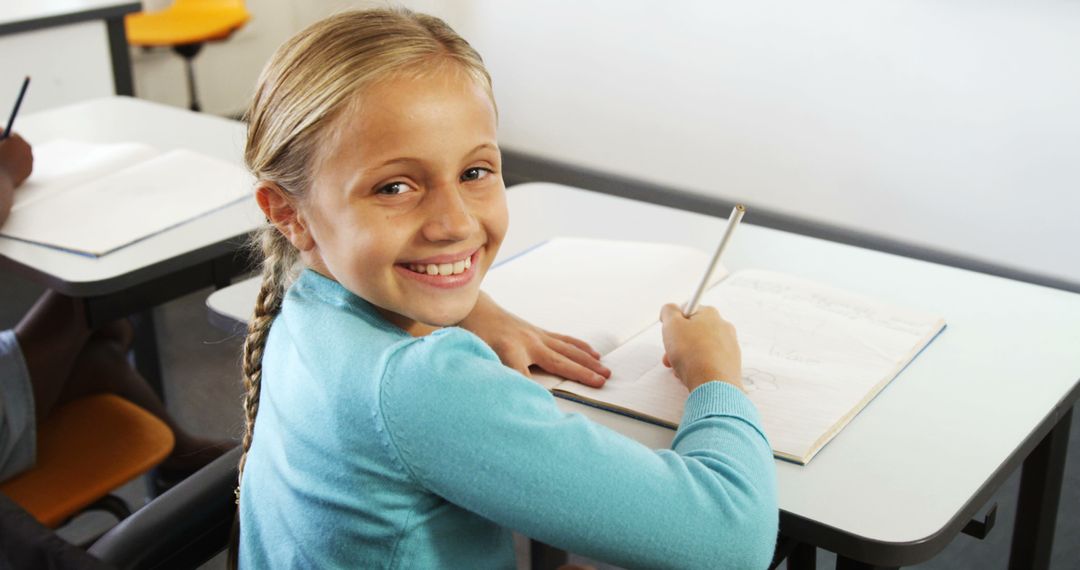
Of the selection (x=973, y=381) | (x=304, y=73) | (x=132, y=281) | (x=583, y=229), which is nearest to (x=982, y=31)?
(x=583, y=229)

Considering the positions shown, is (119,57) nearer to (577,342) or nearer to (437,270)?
(577,342)

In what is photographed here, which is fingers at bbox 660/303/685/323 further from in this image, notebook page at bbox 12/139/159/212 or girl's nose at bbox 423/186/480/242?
notebook page at bbox 12/139/159/212

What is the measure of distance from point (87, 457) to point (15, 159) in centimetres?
53

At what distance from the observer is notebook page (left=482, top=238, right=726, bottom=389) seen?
124cm

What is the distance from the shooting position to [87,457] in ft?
4.85

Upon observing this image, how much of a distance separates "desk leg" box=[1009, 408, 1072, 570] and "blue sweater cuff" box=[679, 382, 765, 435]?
54 centimetres

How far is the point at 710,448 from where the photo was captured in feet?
2.96

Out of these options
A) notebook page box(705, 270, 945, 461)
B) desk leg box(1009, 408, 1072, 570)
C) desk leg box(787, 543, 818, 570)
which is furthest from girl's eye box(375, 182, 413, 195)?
desk leg box(1009, 408, 1072, 570)

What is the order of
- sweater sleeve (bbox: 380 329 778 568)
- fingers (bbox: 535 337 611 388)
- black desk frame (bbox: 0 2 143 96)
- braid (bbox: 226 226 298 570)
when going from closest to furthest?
1. sweater sleeve (bbox: 380 329 778 568)
2. braid (bbox: 226 226 298 570)
3. fingers (bbox: 535 337 611 388)
4. black desk frame (bbox: 0 2 143 96)

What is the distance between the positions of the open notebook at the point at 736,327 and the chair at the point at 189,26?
8.71 ft

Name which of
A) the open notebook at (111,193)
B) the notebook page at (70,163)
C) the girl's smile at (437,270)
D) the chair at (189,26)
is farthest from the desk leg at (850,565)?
the chair at (189,26)

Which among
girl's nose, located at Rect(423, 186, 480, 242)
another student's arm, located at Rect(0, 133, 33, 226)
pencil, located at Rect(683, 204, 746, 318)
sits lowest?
another student's arm, located at Rect(0, 133, 33, 226)

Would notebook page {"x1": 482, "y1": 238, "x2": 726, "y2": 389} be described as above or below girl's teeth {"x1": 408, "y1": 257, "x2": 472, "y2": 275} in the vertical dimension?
below

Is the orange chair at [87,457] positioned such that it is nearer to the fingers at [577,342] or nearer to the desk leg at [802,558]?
the fingers at [577,342]
